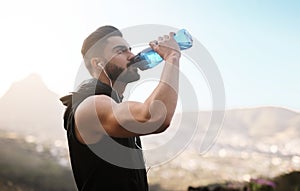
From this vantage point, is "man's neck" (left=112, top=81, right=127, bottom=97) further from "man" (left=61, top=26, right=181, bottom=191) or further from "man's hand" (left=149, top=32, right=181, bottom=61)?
"man's hand" (left=149, top=32, right=181, bottom=61)

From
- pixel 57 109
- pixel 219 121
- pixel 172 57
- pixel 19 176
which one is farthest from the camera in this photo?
pixel 57 109

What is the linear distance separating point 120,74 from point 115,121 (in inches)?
8.8

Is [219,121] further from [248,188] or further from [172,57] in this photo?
[248,188]

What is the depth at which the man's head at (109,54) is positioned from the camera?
4.22 feet

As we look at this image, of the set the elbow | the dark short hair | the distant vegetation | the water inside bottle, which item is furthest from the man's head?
the distant vegetation

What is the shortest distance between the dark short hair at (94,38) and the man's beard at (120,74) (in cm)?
10

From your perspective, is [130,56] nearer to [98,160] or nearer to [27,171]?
[98,160]

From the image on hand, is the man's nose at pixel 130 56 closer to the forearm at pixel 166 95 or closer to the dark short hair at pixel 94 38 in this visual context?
the dark short hair at pixel 94 38

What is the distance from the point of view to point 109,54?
4.33 feet

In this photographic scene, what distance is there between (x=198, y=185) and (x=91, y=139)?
445 centimetres

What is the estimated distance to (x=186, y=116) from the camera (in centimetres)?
130

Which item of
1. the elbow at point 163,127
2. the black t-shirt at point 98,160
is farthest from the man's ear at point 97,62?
the elbow at point 163,127

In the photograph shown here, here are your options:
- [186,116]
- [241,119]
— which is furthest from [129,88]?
[241,119]

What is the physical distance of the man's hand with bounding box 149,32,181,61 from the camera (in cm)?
114
